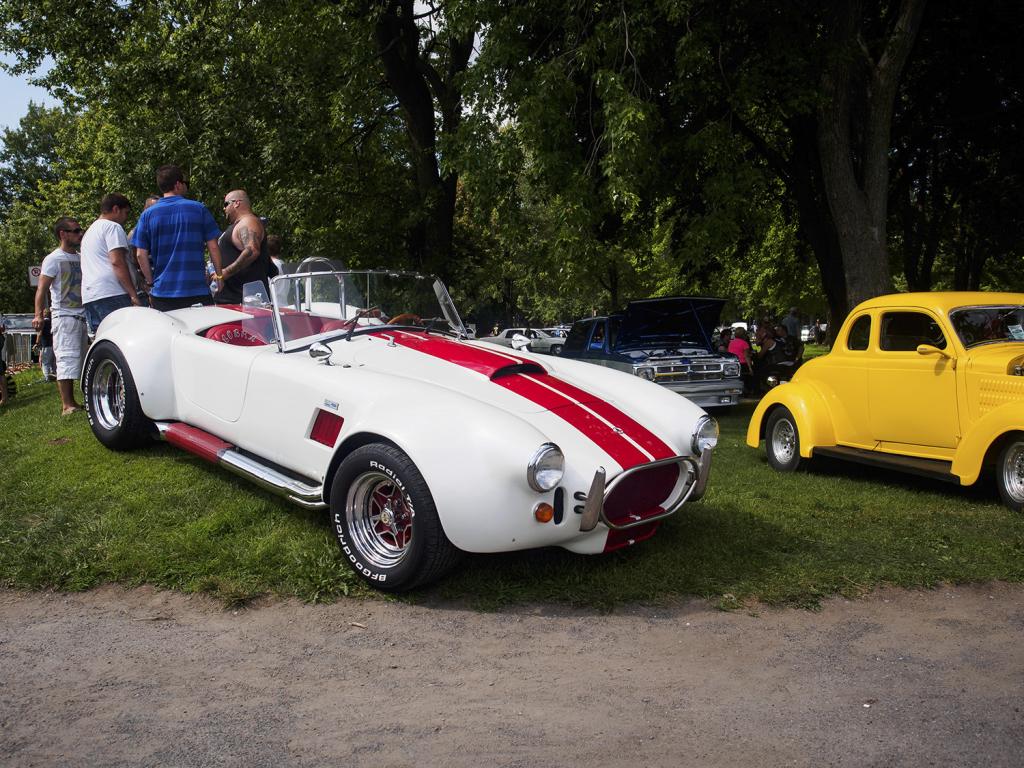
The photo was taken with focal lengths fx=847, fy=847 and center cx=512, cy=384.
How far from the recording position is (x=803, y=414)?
7.93 meters

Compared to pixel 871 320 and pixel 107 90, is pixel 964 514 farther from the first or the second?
pixel 107 90

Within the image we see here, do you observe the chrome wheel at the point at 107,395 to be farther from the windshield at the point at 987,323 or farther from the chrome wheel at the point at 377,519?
the windshield at the point at 987,323

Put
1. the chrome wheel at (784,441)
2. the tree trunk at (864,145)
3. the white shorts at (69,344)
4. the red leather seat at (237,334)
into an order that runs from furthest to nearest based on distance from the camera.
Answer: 1. the tree trunk at (864,145)
2. the chrome wheel at (784,441)
3. the white shorts at (69,344)
4. the red leather seat at (237,334)

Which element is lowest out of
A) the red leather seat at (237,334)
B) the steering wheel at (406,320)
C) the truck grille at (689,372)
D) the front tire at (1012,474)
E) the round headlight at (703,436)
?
the front tire at (1012,474)

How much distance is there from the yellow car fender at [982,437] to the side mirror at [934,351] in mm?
620

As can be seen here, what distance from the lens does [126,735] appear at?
2877 mm

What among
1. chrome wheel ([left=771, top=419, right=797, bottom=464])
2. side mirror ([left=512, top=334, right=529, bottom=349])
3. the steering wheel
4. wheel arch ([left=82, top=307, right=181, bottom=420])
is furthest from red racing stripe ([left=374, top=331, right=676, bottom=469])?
chrome wheel ([left=771, top=419, right=797, bottom=464])

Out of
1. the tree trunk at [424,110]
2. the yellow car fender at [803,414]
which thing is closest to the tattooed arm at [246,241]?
the yellow car fender at [803,414]

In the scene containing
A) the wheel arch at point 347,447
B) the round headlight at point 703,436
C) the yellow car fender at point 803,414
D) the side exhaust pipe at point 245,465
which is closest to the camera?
the wheel arch at point 347,447

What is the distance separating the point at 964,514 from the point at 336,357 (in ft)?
15.0

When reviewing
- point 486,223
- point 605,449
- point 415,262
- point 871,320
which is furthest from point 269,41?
point 605,449

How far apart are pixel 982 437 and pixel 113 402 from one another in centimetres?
658

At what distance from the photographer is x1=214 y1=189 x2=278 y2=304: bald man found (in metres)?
7.11

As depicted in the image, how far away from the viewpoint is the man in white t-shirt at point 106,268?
23.8 feet
